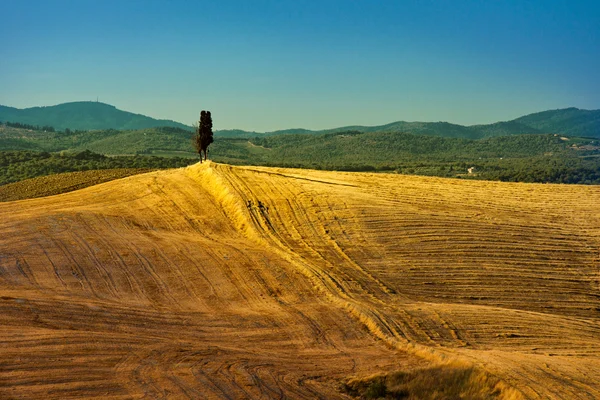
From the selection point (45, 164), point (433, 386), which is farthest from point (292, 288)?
point (45, 164)

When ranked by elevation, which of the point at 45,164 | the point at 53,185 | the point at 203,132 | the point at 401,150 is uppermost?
the point at 203,132

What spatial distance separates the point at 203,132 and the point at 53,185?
983 cm

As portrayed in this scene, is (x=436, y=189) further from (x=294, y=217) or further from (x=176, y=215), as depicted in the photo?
(x=176, y=215)

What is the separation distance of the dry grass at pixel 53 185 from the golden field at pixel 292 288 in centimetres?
585

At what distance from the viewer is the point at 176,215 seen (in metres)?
27.1

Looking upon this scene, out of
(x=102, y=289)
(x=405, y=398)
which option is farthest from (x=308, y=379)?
(x=102, y=289)

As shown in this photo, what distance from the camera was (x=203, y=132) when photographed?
1507 inches

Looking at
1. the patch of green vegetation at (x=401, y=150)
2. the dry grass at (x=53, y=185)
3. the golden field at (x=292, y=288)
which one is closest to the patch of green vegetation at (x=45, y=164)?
the dry grass at (x=53, y=185)

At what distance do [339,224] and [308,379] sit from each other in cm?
1401

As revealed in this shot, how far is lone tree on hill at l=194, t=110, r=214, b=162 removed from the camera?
38.0 m

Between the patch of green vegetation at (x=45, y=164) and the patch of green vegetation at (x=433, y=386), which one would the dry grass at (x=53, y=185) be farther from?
the patch of green vegetation at (x=433, y=386)

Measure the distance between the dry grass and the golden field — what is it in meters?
5.85

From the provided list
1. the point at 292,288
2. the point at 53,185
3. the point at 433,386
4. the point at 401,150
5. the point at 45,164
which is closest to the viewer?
the point at 433,386

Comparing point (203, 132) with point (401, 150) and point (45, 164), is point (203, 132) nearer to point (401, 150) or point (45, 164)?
point (45, 164)
